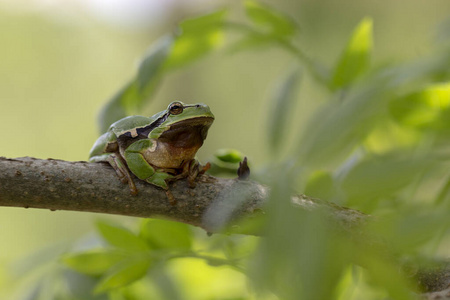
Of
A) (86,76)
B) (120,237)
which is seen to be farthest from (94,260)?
(86,76)

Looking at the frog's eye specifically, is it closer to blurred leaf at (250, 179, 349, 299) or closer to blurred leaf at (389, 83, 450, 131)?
blurred leaf at (389, 83, 450, 131)

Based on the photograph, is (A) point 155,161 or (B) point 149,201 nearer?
(B) point 149,201

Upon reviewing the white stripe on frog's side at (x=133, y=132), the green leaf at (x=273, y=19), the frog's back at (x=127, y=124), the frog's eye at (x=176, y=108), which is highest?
the green leaf at (x=273, y=19)

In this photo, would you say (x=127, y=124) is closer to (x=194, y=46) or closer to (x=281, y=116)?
(x=194, y=46)

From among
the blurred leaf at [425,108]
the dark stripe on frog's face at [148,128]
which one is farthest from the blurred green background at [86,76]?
the blurred leaf at [425,108]

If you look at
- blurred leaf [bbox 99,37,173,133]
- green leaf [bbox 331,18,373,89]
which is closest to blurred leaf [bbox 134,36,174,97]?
blurred leaf [bbox 99,37,173,133]

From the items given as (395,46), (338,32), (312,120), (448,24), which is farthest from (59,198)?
(338,32)

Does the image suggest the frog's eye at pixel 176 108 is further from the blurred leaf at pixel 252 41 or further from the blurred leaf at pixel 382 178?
the blurred leaf at pixel 382 178

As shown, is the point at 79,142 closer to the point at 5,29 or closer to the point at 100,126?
the point at 5,29
